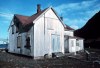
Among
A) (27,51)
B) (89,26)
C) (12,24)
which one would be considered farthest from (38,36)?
(89,26)

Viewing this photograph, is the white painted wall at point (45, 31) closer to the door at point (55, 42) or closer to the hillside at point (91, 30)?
the door at point (55, 42)

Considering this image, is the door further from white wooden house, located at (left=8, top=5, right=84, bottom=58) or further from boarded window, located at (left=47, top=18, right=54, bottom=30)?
boarded window, located at (left=47, top=18, right=54, bottom=30)

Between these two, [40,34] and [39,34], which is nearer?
[39,34]

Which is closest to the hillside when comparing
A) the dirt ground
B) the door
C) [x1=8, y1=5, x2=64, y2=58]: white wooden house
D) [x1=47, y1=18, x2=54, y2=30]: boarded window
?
the door

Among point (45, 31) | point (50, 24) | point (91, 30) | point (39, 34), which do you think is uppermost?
point (91, 30)

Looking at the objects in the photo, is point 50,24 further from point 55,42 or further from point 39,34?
point 55,42

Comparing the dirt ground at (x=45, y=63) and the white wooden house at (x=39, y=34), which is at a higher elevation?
the white wooden house at (x=39, y=34)

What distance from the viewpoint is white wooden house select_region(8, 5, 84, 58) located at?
82.6 ft

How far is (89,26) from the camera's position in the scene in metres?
73.2

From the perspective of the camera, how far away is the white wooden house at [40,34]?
25172mm

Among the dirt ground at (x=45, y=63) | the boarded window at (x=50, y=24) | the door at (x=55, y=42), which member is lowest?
the dirt ground at (x=45, y=63)

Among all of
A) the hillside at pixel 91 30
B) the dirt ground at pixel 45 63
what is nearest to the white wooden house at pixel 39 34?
the dirt ground at pixel 45 63

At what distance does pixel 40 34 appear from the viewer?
25734 millimetres

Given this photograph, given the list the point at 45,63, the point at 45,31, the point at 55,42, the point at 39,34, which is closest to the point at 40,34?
the point at 39,34
